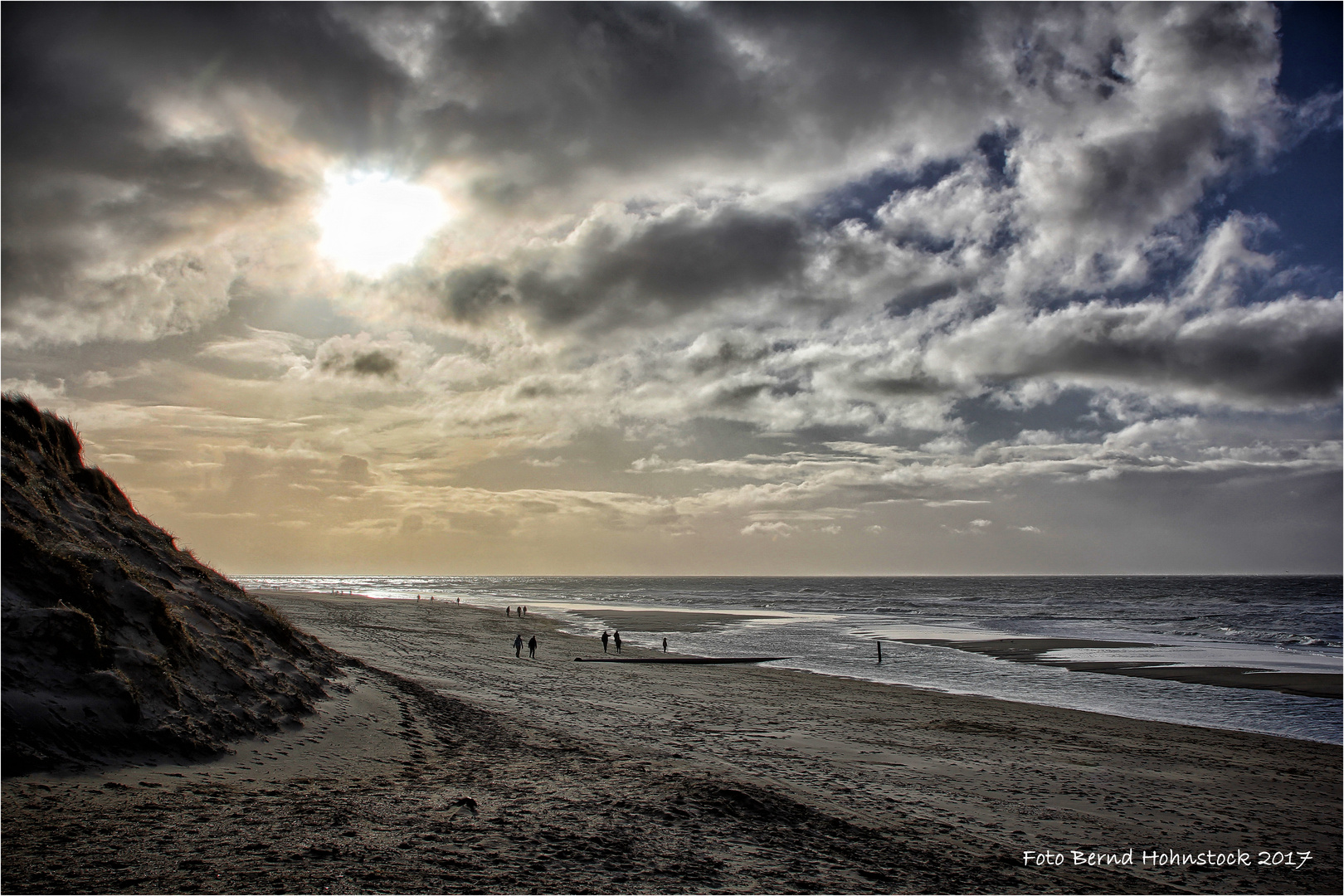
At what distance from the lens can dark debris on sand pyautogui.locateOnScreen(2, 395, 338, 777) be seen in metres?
9.11

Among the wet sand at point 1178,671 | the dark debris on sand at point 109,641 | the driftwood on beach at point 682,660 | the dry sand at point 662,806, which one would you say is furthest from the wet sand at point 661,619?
the dark debris on sand at point 109,641

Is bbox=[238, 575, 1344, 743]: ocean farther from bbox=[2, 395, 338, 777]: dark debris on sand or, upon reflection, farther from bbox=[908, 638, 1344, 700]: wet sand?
bbox=[2, 395, 338, 777]: dark debris on sand

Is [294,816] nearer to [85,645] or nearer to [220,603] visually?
[85,645]

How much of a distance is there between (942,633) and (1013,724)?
4000 centimetres

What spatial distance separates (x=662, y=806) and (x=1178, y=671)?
3657 centimetres

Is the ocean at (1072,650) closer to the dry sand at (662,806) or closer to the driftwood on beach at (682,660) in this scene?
the driftwood on beach at (682,660)

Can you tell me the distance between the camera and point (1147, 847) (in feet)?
34.8

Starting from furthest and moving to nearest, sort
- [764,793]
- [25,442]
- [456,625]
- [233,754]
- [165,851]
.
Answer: [456,625], [25,442], [764,793], [233,754], [165,851]

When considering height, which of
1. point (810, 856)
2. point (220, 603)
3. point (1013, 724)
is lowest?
point (1013, 724)

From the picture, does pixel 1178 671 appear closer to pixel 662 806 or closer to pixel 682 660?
pixel 682 660

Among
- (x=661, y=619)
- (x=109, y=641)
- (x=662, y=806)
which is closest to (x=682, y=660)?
(x=662, y=806)

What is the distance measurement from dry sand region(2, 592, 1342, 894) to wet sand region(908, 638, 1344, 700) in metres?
13.5

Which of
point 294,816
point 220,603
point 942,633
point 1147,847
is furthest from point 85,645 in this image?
point 942,633

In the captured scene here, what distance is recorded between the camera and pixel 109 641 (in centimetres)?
1071
